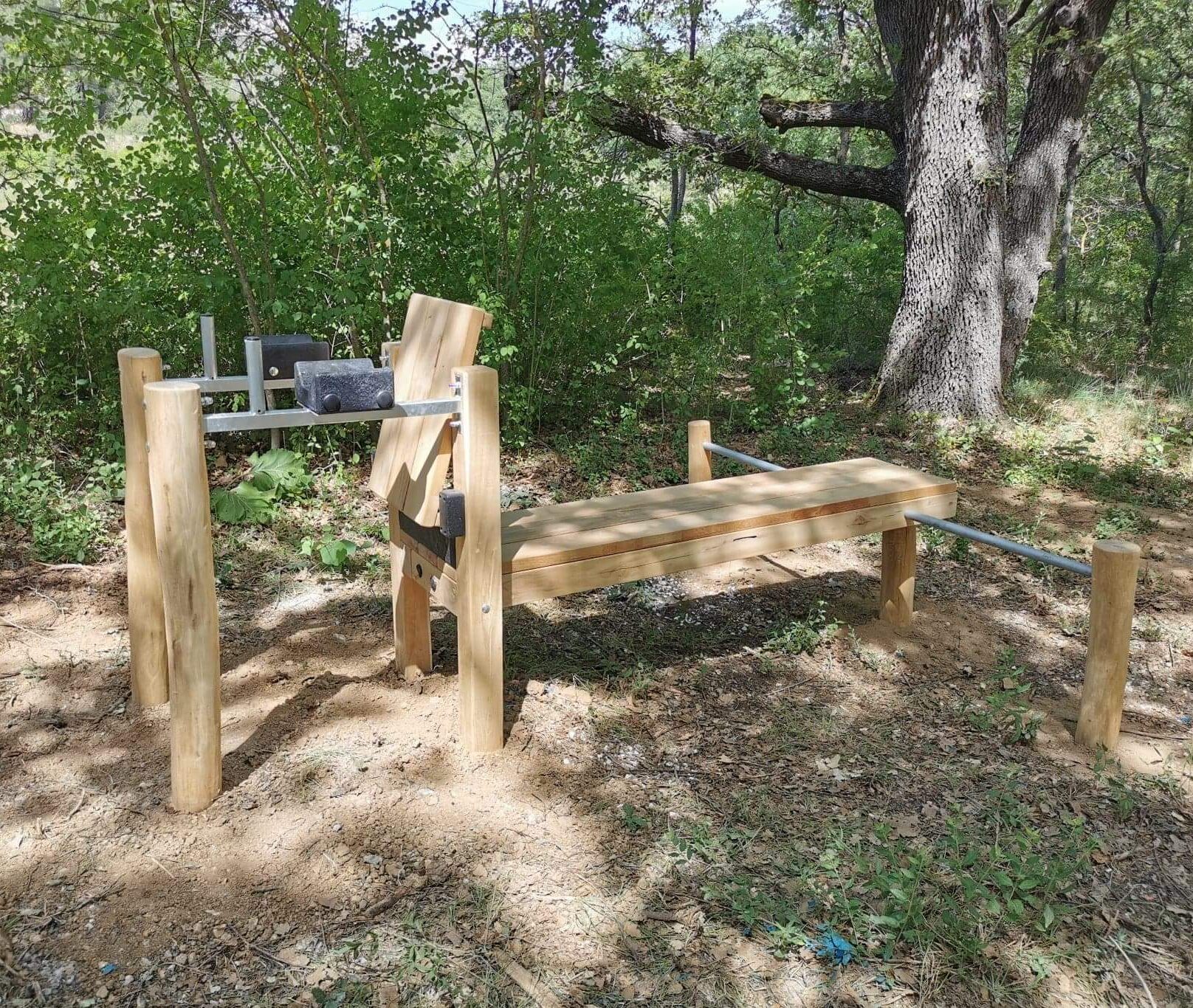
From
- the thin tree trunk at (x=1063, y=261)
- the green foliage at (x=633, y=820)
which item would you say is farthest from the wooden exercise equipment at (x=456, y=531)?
the thin tree trunk at (x=1063, y=261)

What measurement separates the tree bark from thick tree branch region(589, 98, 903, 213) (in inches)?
38.3

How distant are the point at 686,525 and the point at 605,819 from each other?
1036 mm

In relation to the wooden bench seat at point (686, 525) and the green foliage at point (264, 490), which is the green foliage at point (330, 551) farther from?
the wooden bench seat at point (686, 525)

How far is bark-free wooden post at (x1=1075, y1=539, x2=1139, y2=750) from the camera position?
333 centimetres

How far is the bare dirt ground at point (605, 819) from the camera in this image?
2.46 meters

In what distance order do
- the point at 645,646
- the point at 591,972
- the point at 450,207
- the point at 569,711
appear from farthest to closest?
the point at 450,207
the point at 645,646
the point at 569,711
the point at 591,972

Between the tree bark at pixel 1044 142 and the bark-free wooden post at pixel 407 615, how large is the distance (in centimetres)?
622

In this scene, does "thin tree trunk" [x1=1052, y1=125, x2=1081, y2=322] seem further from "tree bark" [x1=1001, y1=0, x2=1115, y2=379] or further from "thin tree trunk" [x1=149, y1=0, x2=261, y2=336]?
"thin tree trunk" [x1=149, y1=0, x2=261, y2=336]

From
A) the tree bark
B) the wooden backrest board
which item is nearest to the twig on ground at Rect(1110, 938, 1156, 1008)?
the wooden backrest board

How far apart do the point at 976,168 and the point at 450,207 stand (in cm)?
398

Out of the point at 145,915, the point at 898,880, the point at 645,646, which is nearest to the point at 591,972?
the point at 898,880

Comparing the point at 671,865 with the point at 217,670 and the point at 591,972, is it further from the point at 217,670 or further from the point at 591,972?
the point at 217,670

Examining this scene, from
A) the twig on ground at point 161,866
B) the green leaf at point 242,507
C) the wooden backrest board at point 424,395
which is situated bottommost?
the twig on ground at point 161,866

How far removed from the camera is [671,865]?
9.34ft
